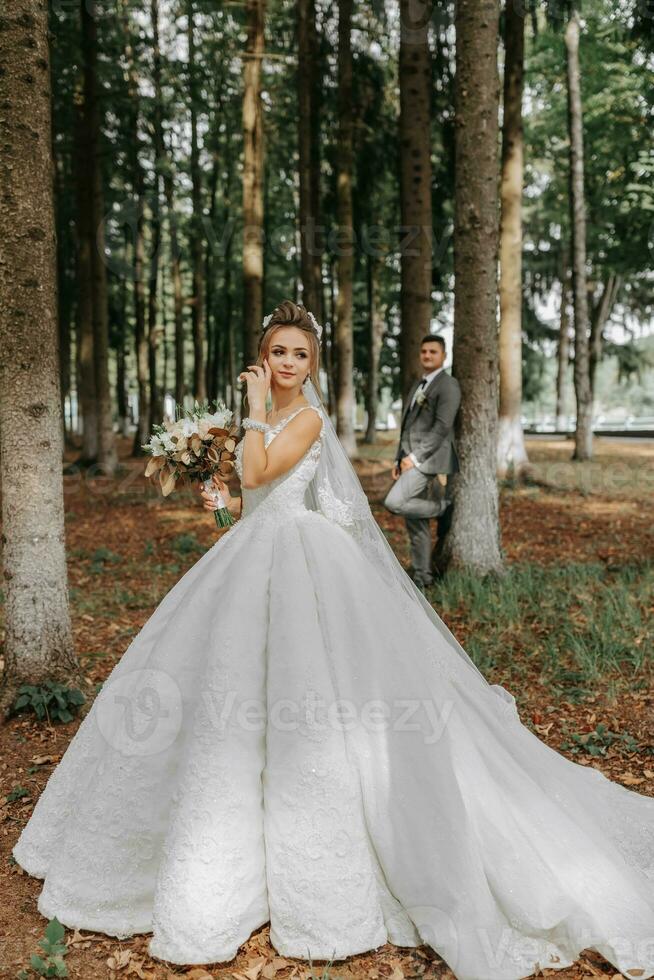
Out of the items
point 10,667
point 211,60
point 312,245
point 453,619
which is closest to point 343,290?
point 312,245

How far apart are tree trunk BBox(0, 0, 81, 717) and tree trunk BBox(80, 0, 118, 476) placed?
10.6 metres

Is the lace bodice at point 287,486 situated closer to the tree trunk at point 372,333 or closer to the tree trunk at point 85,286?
the tree trunk at point 85,286

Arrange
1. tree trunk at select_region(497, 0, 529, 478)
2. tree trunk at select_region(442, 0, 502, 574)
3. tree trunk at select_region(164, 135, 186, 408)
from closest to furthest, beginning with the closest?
tree trunk at select_region(442, 0, 502, 574) → tree trunk at select_region(497, 0, 529, 478) → tree trunk at select_region(164, 135, 186, 408)

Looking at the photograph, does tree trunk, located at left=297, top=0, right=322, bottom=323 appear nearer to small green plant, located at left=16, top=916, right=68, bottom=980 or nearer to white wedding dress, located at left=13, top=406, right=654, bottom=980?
white wedding dress, located at left=13, top=406, right=654, bottom=980

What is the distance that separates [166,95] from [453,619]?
19559 mm

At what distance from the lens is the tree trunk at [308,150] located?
50.1 ft

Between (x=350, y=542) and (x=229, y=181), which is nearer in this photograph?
(x=350, y=542)

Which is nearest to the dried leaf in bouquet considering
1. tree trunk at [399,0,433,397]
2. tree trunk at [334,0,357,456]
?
tree trunk at [399,0,433,397]

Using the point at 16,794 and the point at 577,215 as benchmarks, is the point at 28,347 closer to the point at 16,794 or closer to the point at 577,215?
the point at 16,794

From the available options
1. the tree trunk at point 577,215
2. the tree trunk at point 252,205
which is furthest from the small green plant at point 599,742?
the tree trunk at point 577,215

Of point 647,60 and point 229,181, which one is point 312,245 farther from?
point 229,181

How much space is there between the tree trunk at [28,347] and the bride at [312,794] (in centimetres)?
165

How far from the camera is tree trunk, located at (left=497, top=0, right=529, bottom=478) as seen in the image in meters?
13.2

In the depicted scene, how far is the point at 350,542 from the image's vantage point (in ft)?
11.8
